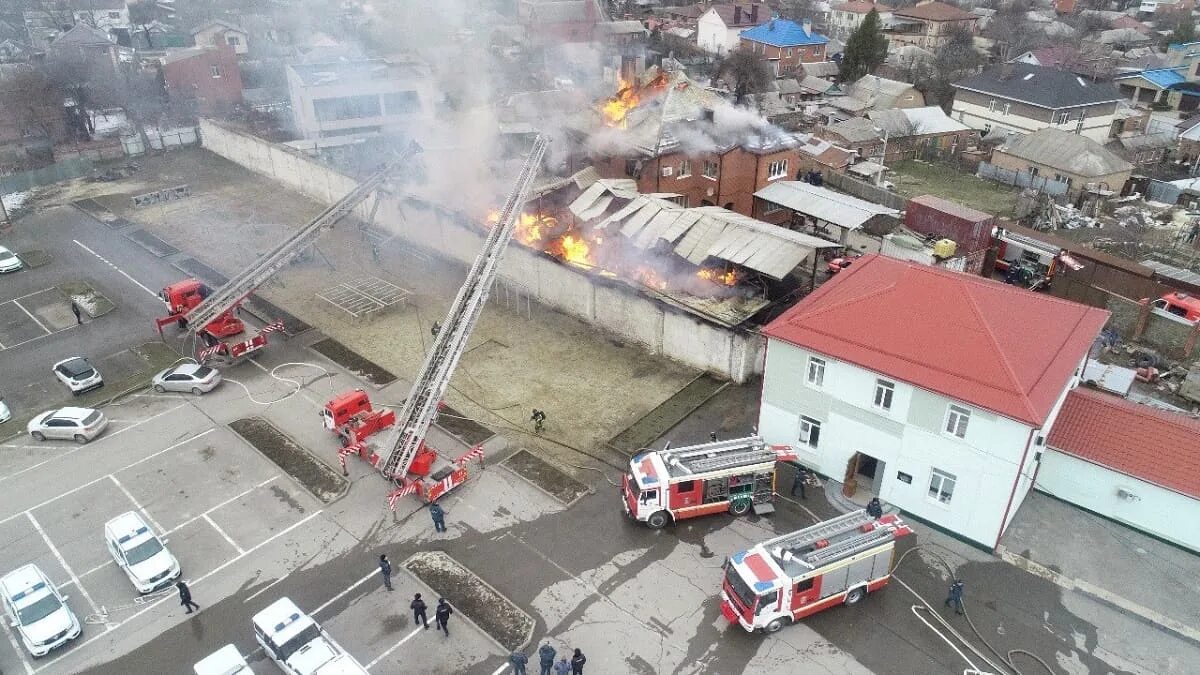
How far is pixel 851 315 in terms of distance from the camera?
21594 mm

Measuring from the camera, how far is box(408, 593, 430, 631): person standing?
18062 mm

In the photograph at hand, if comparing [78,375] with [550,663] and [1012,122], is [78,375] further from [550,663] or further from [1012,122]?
[1012,122]

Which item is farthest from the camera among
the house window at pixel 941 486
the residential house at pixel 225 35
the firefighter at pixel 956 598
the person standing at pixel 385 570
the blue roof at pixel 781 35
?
the blue roof at pixel 781 35

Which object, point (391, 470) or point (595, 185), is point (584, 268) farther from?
point (391, 470)

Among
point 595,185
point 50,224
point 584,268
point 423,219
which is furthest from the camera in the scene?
point 50,224

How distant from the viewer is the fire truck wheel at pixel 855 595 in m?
18.5

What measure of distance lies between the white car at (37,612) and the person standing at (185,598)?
236cm

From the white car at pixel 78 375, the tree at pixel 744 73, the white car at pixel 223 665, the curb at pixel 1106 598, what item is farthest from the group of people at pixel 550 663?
the tree at pixel 744 73

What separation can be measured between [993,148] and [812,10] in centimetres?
6811

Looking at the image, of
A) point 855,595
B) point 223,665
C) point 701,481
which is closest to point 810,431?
point 701,481

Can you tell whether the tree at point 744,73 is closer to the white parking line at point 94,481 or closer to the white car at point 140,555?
the white parking line at point 94,481

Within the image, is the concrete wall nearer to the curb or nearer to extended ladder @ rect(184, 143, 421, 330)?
extended ladder @ rect(184, 143, 421, 330)

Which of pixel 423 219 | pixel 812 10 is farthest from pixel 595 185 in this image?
pixel 812 10

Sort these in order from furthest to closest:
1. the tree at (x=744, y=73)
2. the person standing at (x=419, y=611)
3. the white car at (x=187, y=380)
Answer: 1. the tree at (x=744, y=73)
2. the white car at (x=187, y=380)
3. the person standing at (x=419, y=611)
